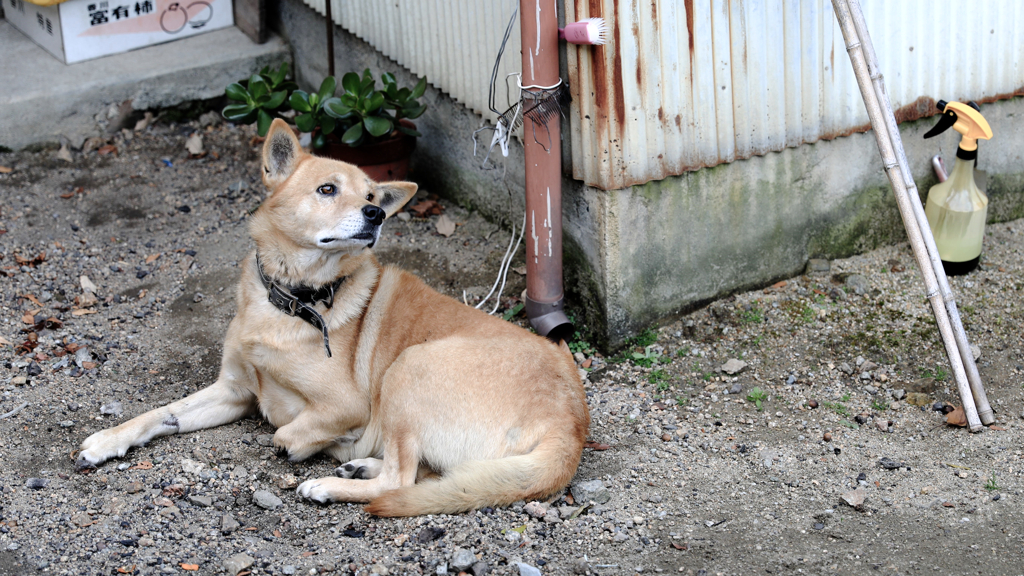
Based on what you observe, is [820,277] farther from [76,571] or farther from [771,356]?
[76,571]

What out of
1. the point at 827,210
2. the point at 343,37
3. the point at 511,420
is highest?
the point at 343,37

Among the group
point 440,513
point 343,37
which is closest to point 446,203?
point 343,37

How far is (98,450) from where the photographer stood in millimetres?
3635

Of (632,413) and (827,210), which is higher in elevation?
(827,210)

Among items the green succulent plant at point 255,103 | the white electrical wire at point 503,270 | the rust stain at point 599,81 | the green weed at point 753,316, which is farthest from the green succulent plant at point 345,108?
the green weed at point 753,316

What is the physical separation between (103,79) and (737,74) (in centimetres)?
512

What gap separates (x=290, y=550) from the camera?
317 cm

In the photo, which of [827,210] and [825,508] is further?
[827,210]

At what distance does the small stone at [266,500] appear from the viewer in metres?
3.45

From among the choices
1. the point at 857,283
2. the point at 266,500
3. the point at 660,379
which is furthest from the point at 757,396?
the point at 266,500

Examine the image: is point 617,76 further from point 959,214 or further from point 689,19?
point 959,214

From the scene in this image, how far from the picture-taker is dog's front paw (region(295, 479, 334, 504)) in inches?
137

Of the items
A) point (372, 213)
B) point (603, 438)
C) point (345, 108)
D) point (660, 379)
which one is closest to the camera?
point (372, 213)

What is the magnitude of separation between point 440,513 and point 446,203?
304 centimetres
